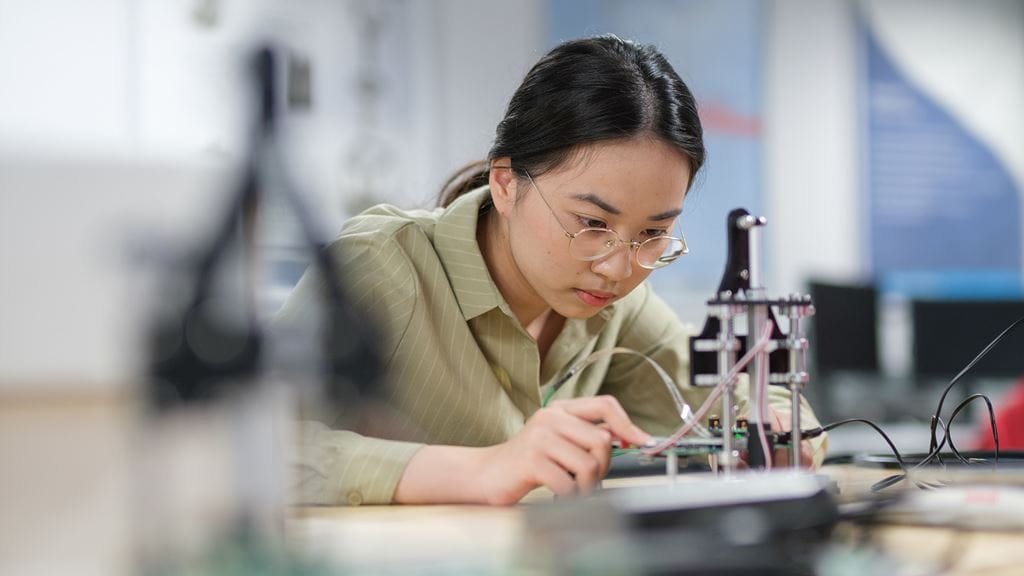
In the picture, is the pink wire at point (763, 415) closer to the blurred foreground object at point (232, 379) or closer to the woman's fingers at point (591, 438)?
the woman's fingers at point (591, 438)

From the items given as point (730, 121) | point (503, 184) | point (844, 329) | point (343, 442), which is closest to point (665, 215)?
point (503, 184)

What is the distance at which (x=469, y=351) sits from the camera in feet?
4.53

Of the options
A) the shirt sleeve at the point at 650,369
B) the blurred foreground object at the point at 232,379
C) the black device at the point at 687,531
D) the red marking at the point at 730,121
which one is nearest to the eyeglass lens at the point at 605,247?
the shirt sleeve at the point at 650,369

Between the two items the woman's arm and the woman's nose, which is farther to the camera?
the woman's nose

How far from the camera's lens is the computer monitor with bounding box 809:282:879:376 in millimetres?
3408

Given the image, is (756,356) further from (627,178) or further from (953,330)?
(953,330)

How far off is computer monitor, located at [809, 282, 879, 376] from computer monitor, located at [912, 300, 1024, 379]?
0.22m

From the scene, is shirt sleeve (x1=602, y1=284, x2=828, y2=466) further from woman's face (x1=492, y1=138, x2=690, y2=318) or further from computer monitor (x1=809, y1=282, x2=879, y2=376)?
computer monitor (x1=809, y1=282, x2=879, y2=376)

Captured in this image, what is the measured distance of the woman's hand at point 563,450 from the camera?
37.1 inches

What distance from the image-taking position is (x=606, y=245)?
1.28 meters

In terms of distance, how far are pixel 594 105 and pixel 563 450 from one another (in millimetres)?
509

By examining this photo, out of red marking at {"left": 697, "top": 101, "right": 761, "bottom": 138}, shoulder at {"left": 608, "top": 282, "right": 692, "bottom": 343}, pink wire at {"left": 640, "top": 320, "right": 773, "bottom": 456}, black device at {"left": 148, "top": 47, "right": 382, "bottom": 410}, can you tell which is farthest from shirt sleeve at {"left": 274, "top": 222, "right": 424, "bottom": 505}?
red marking at {"left": 697, "top": 101, "right": 761, "bottom": 138}

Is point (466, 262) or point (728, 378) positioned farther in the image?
point (466, 262)

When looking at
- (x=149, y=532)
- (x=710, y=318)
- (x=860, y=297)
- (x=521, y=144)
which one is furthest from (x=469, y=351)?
(x=860, y=297)
